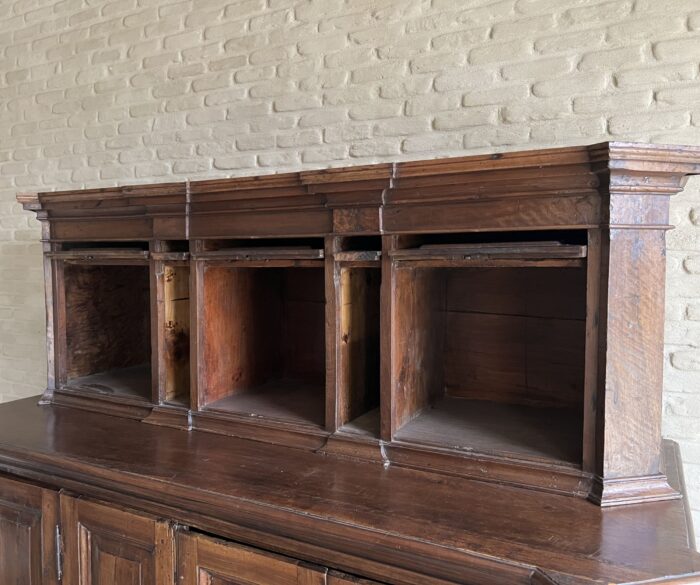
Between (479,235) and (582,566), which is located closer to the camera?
(582,566)

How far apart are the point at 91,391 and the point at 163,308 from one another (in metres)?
0.49

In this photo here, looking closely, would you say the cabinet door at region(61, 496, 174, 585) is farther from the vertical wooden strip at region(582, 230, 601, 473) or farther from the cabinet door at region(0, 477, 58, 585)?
the vertical wooden strip at region(582, 230, 601, 473)

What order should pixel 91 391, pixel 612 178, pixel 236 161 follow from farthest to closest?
pixel 236 161 → pixel 91 391 → pixel 612 178

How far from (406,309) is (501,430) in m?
0.44

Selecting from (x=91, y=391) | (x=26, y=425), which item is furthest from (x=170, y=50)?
(x=26, y=425)

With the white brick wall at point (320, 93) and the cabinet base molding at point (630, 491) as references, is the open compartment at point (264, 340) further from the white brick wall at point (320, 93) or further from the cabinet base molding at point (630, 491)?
the cabinet base molding at point (630, 491)

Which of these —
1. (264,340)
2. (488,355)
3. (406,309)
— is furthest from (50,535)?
(488,355)

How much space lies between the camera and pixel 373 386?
184cm

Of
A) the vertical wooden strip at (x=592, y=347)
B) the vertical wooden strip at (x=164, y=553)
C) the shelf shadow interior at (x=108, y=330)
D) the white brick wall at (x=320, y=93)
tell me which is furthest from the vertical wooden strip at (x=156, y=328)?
the vertical wooden strip at (x=592, y=347)

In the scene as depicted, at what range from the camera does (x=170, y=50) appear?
2.67 metres

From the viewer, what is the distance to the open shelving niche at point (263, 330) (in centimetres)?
177

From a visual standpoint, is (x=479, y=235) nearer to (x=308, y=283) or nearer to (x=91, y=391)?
(x=308, y=283)

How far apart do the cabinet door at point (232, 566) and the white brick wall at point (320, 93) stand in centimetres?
130

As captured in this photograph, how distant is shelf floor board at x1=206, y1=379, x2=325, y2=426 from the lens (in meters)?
1.77
